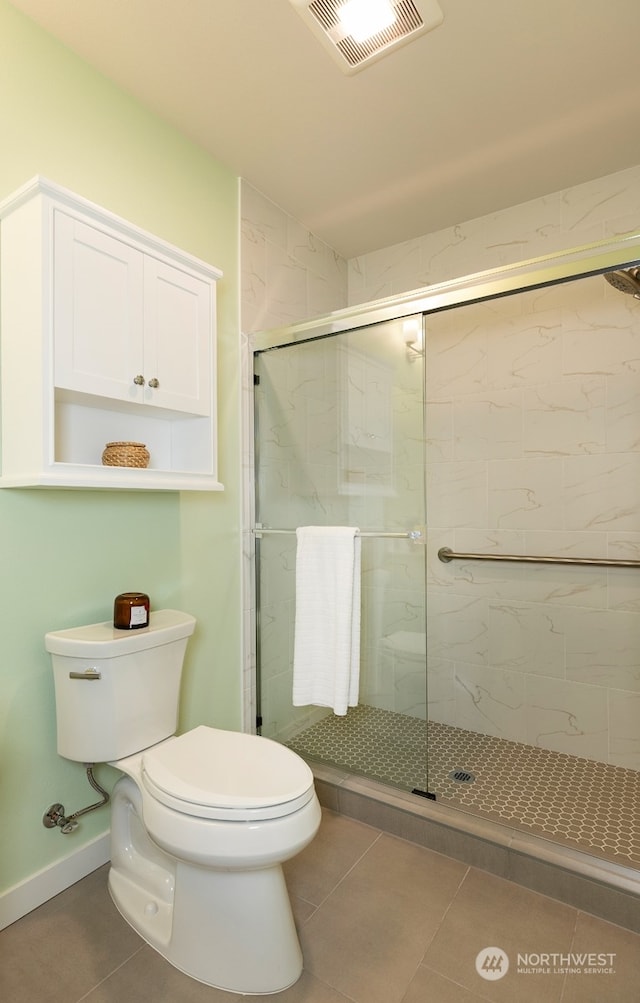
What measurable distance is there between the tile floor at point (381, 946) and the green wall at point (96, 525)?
0.22m

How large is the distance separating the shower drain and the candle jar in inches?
51.4

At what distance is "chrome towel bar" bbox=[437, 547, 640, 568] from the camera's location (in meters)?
2.11

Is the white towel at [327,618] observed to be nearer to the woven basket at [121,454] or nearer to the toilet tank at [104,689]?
the toilet tank at [104,689]

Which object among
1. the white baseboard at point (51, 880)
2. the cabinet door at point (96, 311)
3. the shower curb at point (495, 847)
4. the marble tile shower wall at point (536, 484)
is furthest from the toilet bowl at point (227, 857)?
the cabinet door at point (96, 311)

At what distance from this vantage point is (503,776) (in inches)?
80.6

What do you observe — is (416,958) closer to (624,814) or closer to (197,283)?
(624,814)

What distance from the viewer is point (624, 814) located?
1.78m

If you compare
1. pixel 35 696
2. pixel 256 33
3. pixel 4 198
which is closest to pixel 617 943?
pixel 35 696

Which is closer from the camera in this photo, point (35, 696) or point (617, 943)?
point (617, 943)

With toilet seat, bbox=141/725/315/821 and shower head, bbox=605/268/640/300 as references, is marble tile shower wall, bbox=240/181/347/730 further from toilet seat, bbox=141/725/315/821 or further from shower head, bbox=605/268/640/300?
shower head, bbox=605/268/640/300

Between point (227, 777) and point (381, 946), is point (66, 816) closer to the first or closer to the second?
point (227, 777)

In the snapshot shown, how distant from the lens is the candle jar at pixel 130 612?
1.57 m

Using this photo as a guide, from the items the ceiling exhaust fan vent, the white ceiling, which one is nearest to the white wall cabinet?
the white ceiling

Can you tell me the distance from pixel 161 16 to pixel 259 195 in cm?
83
